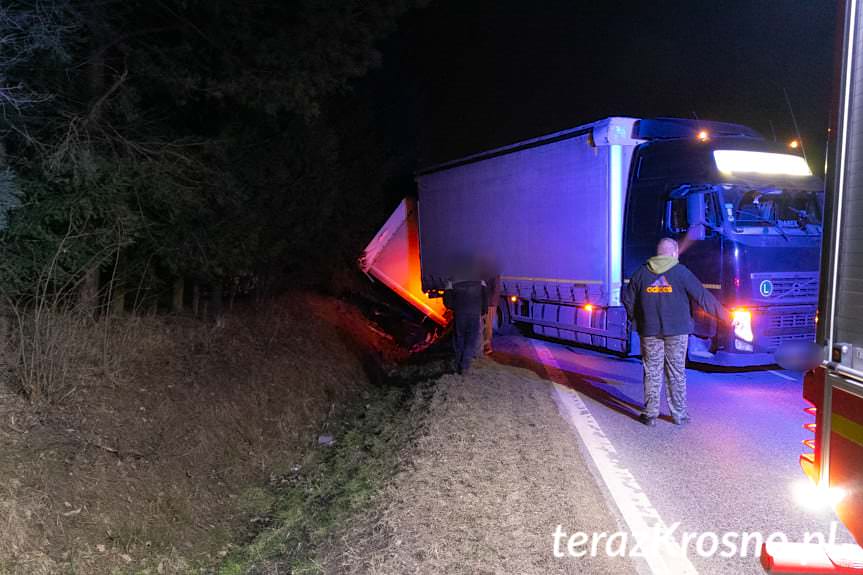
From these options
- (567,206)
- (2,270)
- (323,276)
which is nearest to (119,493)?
(2,270)

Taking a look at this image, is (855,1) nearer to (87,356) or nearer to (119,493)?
(119,493)

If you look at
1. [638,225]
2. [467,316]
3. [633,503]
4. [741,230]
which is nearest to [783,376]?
[741,230]

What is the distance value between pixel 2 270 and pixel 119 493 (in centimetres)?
294

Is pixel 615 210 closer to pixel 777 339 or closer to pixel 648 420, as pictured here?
pixel 777 339

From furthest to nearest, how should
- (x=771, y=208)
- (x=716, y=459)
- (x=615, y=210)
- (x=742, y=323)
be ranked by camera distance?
(x=615, y=210) → (x=771, y=208) → (x=742, y=323) → (x=716, y=459)

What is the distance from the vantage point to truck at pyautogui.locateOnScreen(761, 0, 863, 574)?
2.78 m

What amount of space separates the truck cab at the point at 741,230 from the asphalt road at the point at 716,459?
73 cm

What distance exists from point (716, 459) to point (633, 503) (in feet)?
4.61

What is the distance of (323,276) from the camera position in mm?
18469

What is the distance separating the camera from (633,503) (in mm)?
4652

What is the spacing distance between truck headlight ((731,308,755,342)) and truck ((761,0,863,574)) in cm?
590

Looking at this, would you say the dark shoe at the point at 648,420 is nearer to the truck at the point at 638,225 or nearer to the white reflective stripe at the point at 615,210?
the truck at the point at 638,225

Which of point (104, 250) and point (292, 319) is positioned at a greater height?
point (104, 250)

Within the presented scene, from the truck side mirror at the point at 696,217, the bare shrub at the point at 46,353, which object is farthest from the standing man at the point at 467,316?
the bare shrub at the point at 46,353
